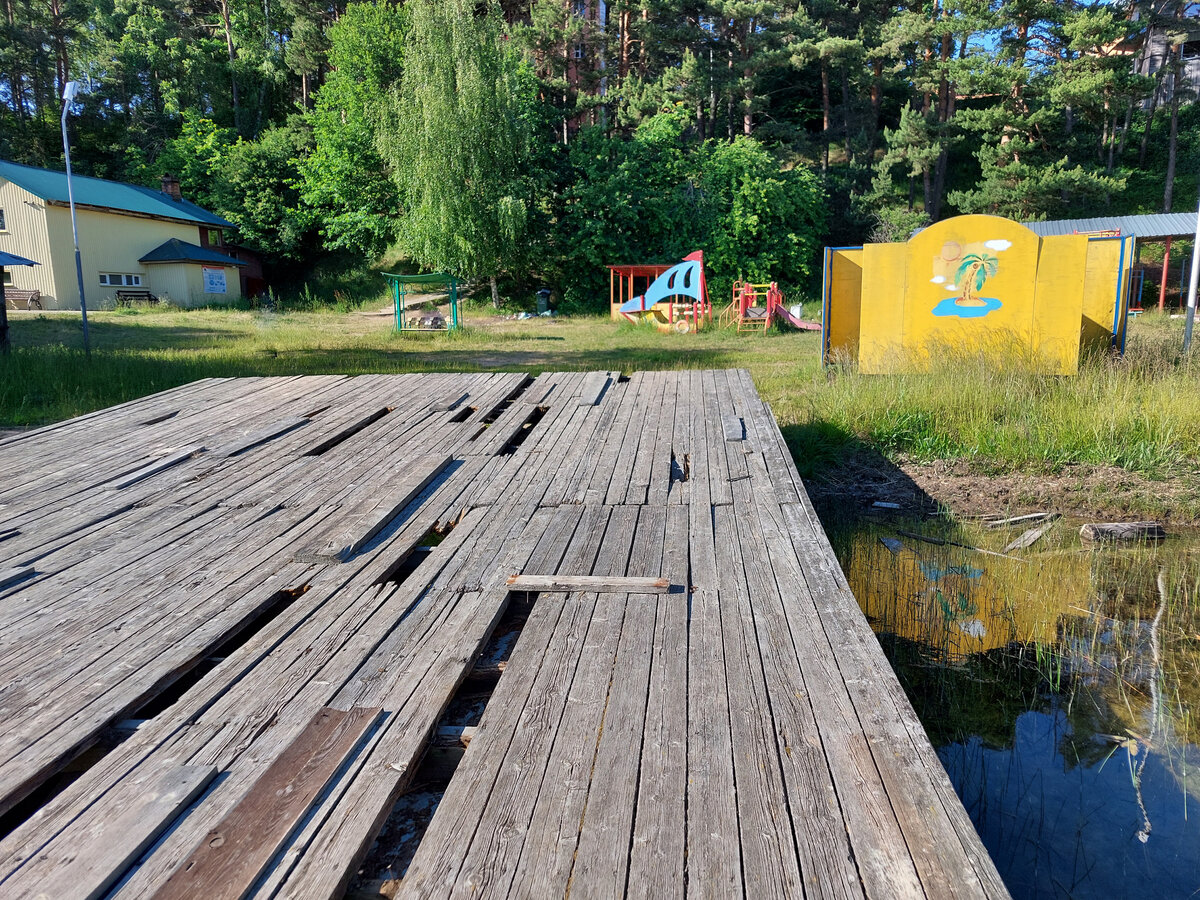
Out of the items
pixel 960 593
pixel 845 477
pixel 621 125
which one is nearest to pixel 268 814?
pixel 960 593

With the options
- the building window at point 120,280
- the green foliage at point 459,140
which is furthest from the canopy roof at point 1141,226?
the building window at point 120,280

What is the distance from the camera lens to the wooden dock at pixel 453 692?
6.57ft

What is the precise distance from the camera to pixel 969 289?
10.9m

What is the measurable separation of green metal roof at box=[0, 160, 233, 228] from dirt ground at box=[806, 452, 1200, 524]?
28344 mm

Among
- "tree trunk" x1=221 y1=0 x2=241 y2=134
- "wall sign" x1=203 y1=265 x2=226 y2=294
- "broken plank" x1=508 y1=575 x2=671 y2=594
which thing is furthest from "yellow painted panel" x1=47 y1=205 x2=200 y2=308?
"broken plank" x1=508 y1=575 x2=671 y2=594

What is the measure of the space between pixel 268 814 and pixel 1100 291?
38.1ft

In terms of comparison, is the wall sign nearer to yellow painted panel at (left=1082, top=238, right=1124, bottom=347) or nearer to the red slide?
the red slide

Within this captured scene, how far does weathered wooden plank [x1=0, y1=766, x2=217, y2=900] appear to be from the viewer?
1914 mm

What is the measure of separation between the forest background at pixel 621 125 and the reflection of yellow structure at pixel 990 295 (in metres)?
17.3

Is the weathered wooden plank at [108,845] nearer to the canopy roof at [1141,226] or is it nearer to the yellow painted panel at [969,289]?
the yellow painted panel at [969,289]

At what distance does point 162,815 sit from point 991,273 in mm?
11006

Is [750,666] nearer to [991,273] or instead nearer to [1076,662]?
[1076,662]

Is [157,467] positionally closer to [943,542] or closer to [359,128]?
[943,542]

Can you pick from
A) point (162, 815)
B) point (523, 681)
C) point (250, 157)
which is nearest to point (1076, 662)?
point (523, 681)
